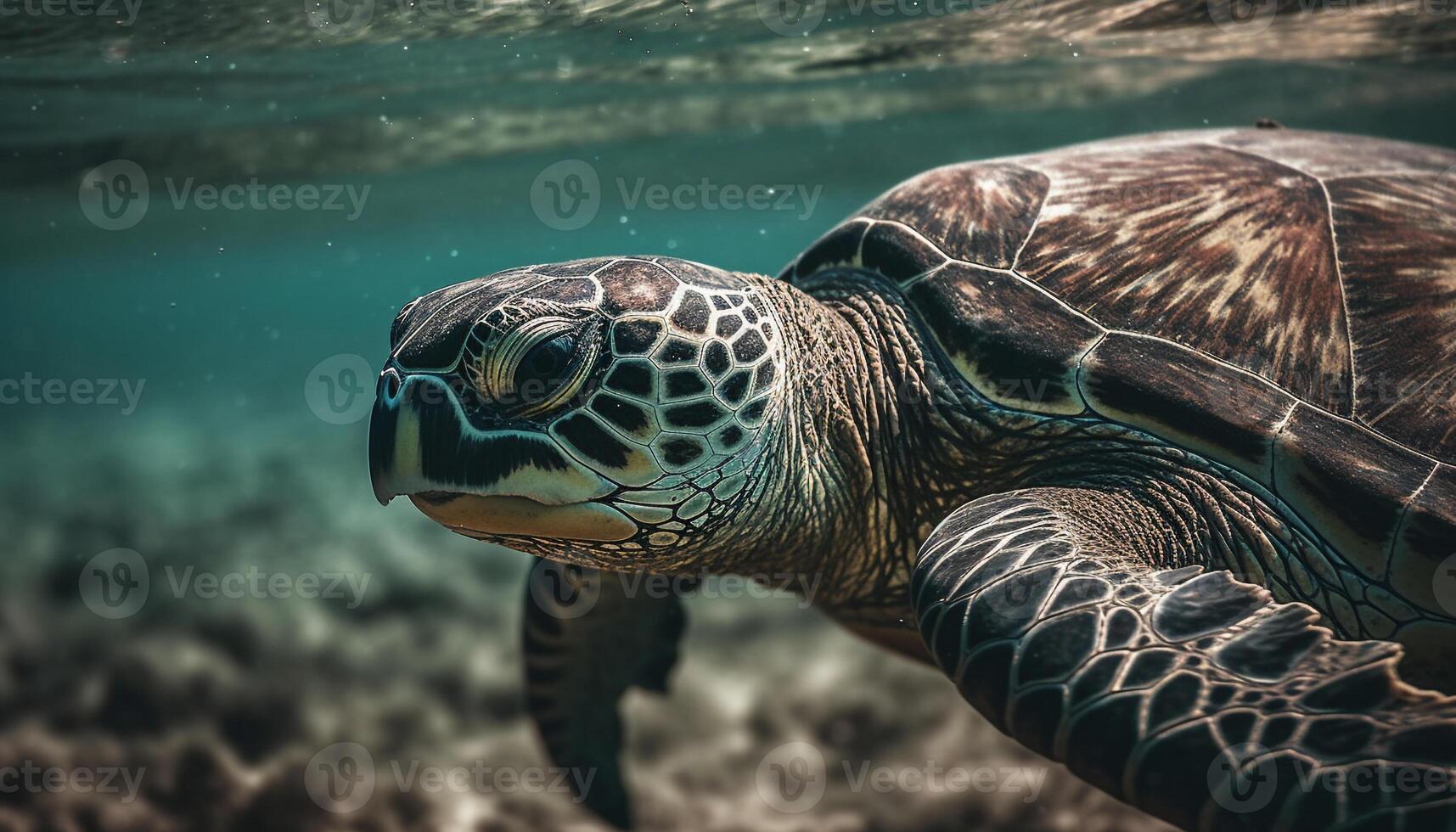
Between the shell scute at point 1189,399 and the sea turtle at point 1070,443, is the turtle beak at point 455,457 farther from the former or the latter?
the shell scute at point 1189,399

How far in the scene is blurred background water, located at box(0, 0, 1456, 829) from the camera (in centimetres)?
426

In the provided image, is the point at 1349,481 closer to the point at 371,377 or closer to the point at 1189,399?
the point at 1189,399

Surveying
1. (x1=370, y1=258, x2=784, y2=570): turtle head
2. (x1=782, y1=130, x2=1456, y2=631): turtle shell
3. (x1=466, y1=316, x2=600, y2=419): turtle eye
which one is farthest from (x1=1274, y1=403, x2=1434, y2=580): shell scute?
(x1=466, y1=316, x2=600, y2=419): turtle eye

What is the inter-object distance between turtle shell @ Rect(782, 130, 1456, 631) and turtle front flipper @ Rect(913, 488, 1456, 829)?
1.66 ft

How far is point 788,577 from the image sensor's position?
9.11 ft

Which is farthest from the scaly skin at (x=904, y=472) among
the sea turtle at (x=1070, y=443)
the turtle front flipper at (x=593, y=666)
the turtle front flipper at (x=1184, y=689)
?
the turtle front flipper at (x=593, y=666)

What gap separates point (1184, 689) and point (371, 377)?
20577 mm

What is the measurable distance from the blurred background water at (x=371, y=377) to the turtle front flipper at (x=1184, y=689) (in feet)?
8.13

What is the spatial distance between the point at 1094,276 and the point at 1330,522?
883 mm

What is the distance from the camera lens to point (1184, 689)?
1.61 metres

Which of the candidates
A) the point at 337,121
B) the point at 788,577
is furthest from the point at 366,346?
the point at 788,577

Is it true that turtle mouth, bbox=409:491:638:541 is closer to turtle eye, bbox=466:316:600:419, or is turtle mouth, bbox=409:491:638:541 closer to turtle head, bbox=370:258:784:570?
turtle head, bbox=370:258:784:570

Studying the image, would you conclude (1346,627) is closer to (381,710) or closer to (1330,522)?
(1330,522)

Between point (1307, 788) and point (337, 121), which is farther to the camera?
point (337, 121)
